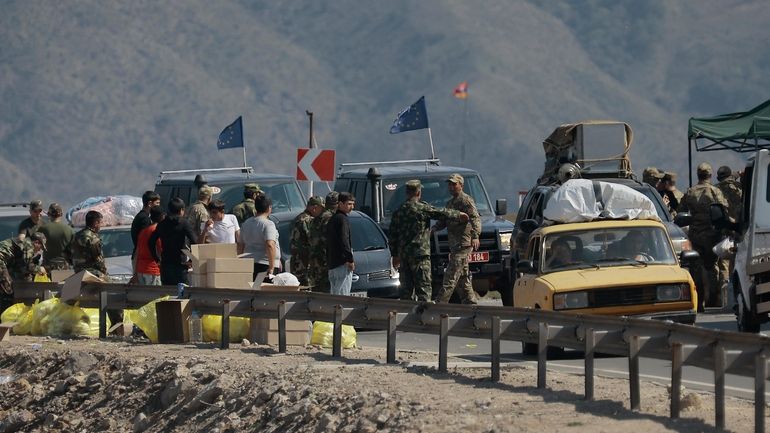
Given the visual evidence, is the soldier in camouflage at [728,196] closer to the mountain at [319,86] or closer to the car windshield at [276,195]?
the car windshield at [276,195]

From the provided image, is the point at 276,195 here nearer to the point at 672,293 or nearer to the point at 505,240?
the point at 505,240

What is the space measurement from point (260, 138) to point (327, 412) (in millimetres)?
157918

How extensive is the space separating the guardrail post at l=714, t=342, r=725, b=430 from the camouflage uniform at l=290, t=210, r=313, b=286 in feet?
31.3

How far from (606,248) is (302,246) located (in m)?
4.42

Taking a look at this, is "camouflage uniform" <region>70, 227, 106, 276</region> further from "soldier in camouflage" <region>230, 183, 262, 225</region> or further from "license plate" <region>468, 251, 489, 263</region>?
"license plate" <region>468, 251, 489, 263</region>

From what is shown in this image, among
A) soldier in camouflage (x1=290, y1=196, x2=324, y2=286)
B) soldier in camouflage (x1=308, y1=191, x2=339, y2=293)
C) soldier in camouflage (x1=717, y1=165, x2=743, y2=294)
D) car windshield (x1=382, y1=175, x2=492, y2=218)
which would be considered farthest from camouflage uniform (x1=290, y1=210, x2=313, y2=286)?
soldier in camouflage (x1=717, y1=165, x2=743, y2=294)

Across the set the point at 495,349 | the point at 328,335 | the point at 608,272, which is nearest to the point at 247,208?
the point at 328,335

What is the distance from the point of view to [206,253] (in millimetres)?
17984

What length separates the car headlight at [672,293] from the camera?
52.4ft

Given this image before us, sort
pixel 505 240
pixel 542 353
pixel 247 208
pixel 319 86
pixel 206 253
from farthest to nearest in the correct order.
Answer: pixel 319 86 → pixel 505 240 → pixel 247 208 → pixel 206 253 → pixel 542 353

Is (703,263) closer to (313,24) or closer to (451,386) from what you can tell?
(451,386)

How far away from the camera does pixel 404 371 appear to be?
14289 mm

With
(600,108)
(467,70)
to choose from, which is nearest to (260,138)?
(467,70)

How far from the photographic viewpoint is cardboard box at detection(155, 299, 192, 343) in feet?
57.7
